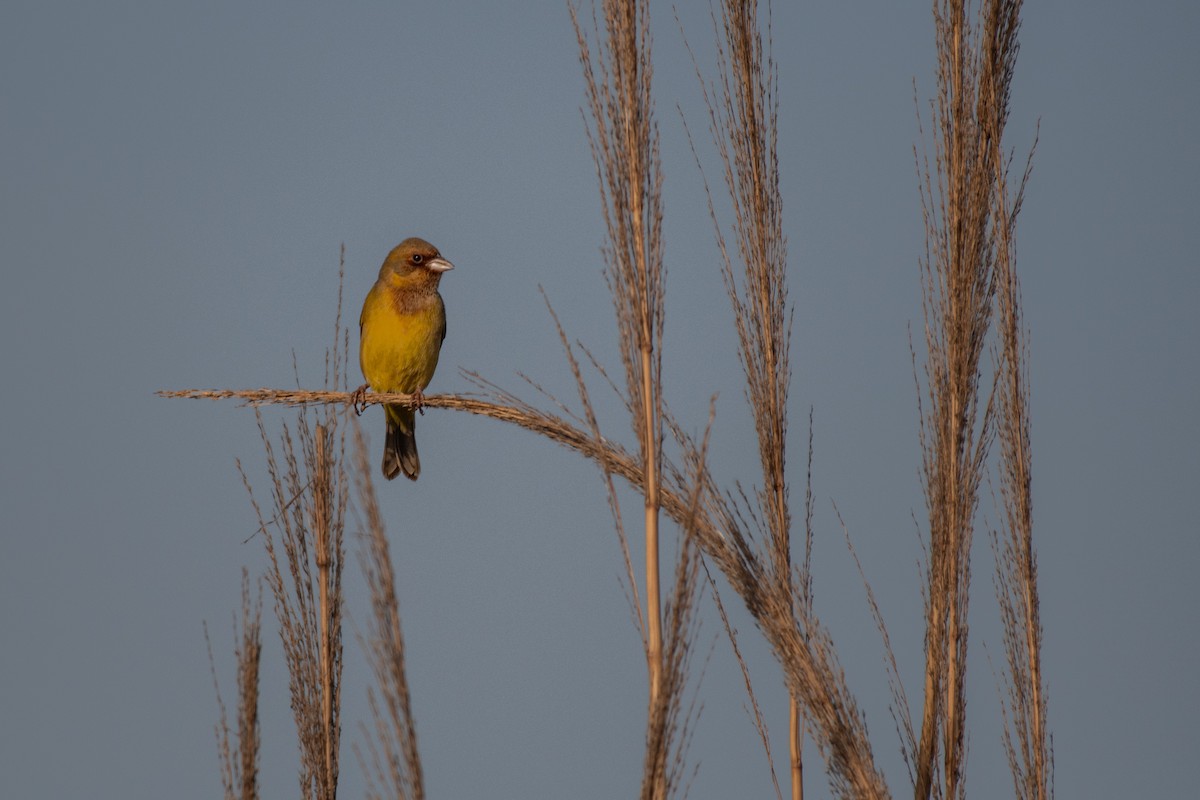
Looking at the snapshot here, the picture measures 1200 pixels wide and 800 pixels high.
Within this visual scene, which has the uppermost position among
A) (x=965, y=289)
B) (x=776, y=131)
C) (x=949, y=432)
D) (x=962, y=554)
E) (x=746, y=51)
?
(x=746, y=51)

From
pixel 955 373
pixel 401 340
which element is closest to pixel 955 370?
pixel 955 373

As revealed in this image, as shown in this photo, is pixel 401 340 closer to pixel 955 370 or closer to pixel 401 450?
pixel 401 450

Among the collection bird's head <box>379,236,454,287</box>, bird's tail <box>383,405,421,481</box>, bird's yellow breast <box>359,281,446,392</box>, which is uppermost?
bird's head <box>379,236,454,287</box>

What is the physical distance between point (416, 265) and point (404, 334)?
1.60 ft

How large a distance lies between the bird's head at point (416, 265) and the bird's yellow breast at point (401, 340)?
0.25ft

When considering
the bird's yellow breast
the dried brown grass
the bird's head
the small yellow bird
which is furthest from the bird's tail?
the dried brown grass

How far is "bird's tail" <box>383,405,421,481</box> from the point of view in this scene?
6703mm

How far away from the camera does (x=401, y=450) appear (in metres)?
6.75

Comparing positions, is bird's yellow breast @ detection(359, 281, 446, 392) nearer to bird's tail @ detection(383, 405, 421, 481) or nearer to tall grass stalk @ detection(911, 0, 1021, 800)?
bird's tail @ detection(383, 405, 421, 481)

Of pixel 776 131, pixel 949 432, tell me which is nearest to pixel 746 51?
pixel 776 131

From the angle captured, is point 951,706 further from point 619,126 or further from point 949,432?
point 619,126

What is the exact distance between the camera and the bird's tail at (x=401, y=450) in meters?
6.70

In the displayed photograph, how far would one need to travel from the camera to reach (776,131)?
384 centimetres

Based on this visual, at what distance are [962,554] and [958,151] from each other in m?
1.13
